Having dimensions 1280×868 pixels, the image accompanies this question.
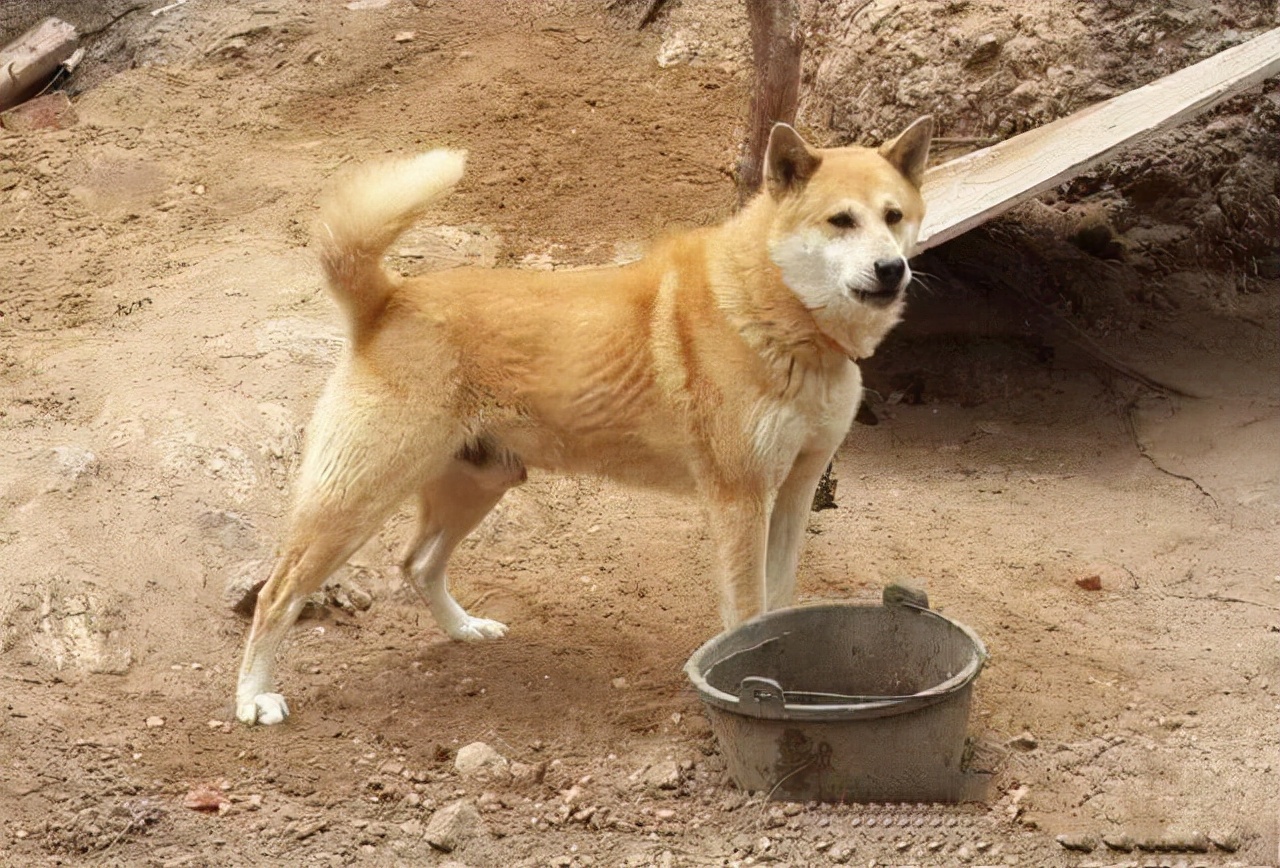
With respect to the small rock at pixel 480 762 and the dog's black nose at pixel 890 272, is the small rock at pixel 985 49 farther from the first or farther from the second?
the small rock at pixel 480 762

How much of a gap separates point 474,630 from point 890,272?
7.22ft

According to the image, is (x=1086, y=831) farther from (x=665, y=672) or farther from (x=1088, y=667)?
(x=665, y=672)

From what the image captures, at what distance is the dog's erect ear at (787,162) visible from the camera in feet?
14.0

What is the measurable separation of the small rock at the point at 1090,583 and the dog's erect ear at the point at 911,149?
1985 millimetres

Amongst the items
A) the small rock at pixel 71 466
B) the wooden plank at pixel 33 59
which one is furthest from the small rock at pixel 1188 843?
the wooden plank at pixel 33 59

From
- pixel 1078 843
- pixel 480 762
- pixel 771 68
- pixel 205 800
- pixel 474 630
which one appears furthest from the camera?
pixel 771 68

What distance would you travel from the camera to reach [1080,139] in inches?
224

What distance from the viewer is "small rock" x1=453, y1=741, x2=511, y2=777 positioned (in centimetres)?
434

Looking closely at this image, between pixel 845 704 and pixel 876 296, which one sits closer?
pixel 845 704

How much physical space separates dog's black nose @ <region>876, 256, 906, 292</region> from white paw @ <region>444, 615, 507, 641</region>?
6.96ft

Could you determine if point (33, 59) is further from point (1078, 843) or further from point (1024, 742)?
point (1078, 843)


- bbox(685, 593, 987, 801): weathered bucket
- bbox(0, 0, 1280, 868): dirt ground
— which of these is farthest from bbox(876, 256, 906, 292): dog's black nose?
bbox(0, 0, 1280, 868): dirt ground

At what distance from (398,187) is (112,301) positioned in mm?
3342

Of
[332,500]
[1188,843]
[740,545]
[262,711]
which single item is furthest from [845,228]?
[262,711]
